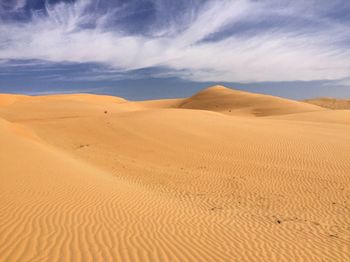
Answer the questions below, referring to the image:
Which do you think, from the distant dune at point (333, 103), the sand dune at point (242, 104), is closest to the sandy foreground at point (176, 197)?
the sand dune at point (242, 104)

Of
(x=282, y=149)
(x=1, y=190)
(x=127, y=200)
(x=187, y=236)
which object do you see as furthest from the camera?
(x=282, y=149)

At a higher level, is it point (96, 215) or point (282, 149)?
point (96, 215)

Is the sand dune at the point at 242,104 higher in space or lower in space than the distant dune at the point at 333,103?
higher

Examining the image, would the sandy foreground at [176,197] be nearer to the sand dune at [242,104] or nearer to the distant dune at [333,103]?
the sand dune at [242,104]

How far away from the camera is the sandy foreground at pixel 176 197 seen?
6023mm

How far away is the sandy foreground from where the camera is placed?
19.8ft

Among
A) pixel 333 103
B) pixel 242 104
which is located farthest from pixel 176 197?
pixel 333 103

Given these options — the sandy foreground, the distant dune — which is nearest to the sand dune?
the sandy foreground

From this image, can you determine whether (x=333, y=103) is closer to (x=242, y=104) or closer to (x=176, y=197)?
(x=242, y=104)

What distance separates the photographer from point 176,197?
11094 mm

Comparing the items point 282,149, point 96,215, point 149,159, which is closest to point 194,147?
point 149,159

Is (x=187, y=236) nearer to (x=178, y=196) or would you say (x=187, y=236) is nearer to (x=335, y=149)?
(x=178, y=196)

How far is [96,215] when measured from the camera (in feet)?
24.9

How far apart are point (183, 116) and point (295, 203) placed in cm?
2053
